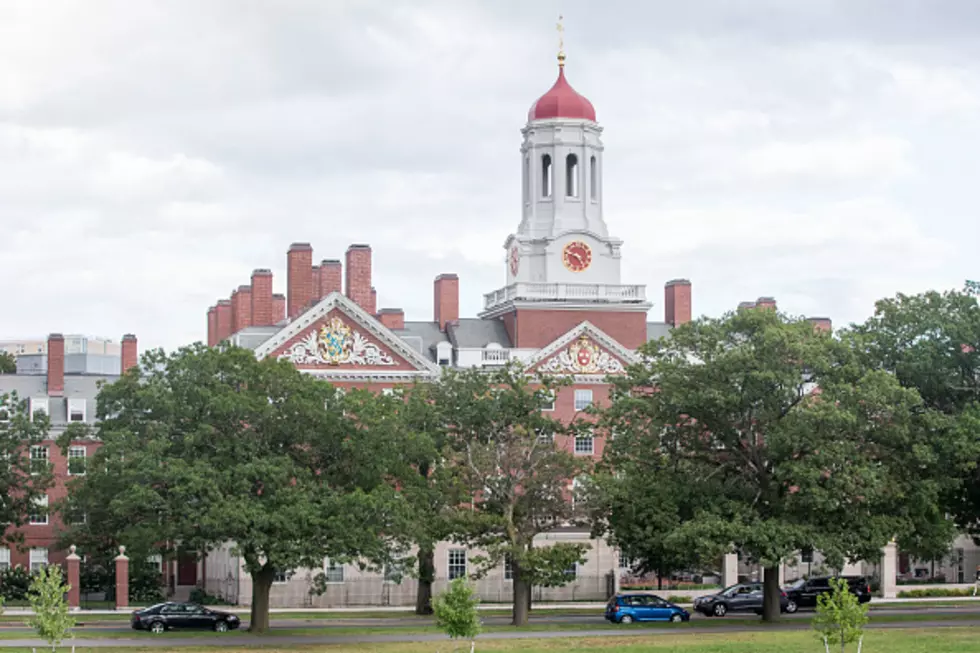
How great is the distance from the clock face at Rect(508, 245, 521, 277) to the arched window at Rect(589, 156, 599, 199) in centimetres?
535

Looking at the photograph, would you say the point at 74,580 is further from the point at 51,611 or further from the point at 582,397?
the point at 582,397

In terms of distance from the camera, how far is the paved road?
53.8 metres

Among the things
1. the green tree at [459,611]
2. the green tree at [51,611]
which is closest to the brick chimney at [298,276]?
the green tree at [459,611]

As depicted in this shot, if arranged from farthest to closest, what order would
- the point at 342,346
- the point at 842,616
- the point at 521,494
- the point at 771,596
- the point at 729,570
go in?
the point at 342,346
the point at 729,570
the point at 771,596
the point at 521,494
the point at 842,616

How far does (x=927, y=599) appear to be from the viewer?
81.3 meters

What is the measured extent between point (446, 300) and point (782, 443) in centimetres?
3821

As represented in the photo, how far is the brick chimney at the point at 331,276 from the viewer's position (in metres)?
89.2

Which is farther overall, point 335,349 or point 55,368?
point 55,368

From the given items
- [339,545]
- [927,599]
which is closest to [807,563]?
[927,599]

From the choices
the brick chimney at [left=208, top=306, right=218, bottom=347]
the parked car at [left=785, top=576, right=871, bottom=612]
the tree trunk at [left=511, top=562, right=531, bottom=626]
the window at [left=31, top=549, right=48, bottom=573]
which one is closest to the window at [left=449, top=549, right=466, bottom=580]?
the parked car at [left=785, top=576, right=871, bottom=612]

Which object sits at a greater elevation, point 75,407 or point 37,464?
point 75,407

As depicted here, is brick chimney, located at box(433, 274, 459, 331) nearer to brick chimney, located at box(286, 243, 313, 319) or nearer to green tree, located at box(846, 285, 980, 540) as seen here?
brick chimney, located at box(286, 243, 313, 319)

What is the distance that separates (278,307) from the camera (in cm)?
9962

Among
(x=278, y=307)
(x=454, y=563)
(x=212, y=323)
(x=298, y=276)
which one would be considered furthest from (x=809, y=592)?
(x=212, y=323)
